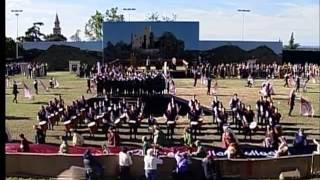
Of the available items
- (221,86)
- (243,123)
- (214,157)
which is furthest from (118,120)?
(221,86)

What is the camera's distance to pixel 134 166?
575 inches

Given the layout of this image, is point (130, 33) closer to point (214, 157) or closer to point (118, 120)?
point (118, 120)

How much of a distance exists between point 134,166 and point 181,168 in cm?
133

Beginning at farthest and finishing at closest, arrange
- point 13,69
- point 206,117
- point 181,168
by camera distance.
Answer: point 13,69
point 206,117
point 181,168

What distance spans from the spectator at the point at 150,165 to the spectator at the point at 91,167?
115 cm

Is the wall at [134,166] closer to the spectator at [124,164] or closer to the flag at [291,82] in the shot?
the spectator at [124,164]

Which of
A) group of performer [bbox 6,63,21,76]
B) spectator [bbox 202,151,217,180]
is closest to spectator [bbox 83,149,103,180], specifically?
spectator [bbox 202,151,217,180]

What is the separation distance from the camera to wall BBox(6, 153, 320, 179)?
14.4 m

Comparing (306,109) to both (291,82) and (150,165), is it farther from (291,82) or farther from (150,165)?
(291,82)

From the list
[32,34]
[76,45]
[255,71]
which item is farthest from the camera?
[32,34]

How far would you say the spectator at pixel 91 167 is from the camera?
13812 mm

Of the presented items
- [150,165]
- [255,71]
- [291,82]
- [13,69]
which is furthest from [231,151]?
[13,69]

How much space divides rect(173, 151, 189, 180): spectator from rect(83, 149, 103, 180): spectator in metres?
1.81

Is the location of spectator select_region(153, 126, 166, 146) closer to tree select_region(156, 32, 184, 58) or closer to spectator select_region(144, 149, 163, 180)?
spectator select_region(144, 149, 163, 180)
